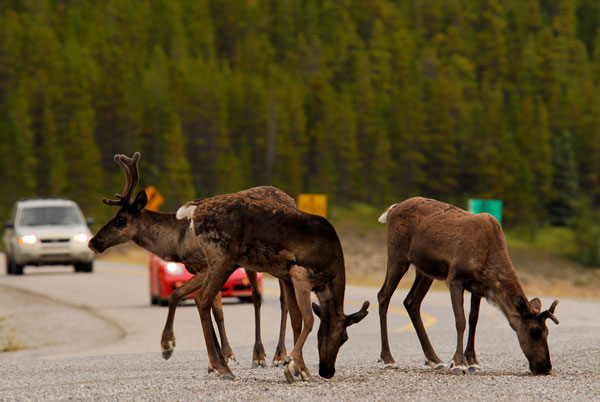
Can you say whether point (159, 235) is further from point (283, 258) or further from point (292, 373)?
point (292, 373)

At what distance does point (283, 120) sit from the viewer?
115188 millimetres

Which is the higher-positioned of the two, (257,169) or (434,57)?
(434,57)

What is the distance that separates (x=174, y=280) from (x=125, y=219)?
465 inches

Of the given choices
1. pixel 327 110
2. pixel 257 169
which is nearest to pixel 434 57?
pixel 327 110

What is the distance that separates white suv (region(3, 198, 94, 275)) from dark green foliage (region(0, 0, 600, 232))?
220 ft

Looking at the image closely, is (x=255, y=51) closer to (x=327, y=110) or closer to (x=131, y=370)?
(x=327, y=110)

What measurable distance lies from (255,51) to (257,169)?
2685 cm

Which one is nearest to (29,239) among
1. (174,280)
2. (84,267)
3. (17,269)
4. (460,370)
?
(17,269)

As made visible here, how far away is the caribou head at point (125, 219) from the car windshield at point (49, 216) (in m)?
21.1

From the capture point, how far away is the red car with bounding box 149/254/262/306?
2169 cm

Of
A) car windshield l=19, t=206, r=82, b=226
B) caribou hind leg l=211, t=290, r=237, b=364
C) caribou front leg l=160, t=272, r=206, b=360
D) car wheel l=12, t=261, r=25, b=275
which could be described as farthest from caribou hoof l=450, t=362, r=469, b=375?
car wheel l=12, t=261, r=25, b=275

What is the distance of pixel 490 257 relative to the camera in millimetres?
10164

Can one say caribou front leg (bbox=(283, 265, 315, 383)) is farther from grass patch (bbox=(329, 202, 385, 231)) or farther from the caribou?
grass patch (bbox=(329, 202, 385, 231))

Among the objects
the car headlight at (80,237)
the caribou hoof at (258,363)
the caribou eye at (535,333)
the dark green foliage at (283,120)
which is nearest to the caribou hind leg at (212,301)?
the caribou hoof at (258,363)
